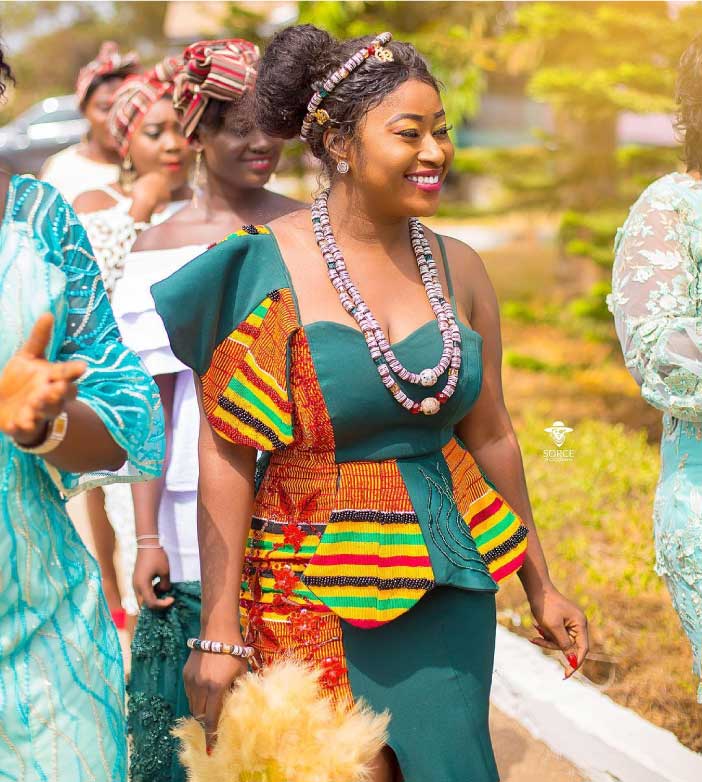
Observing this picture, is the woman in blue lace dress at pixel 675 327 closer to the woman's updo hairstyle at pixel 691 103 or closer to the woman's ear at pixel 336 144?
the woman's updo hairstyle at pixel 691 103

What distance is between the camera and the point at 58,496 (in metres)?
2.34

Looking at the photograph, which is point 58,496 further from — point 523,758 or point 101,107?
point 101,107

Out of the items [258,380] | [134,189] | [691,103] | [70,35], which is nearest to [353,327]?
[258,380]

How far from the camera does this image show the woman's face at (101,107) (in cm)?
784

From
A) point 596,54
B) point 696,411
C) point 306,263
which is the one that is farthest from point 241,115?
point 596,54

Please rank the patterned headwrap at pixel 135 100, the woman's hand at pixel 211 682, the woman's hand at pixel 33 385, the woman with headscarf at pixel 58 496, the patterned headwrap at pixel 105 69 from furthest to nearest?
the patterned headwrap at pixel 105 69
the patterned headwrap at pixel 135 100
the woman's hand at pixel 211 682
the woman with headscarf at pixel 58 496
the woman's hand at pixel 33 385

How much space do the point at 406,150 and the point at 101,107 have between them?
220 inches

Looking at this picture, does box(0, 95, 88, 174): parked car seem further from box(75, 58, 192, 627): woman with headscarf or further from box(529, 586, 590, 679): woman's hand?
box(529, 586, 590, 679): woman's hand

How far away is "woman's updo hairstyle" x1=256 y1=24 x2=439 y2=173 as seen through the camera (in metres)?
2.85

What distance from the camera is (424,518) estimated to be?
9.14ft

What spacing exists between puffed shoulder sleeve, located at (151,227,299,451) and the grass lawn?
2435mm

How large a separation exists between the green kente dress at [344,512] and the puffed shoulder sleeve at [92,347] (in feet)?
1.47

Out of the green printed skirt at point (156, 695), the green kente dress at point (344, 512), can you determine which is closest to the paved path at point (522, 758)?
the green printed skirt at point (156, 695)

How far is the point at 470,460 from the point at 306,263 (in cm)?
66
